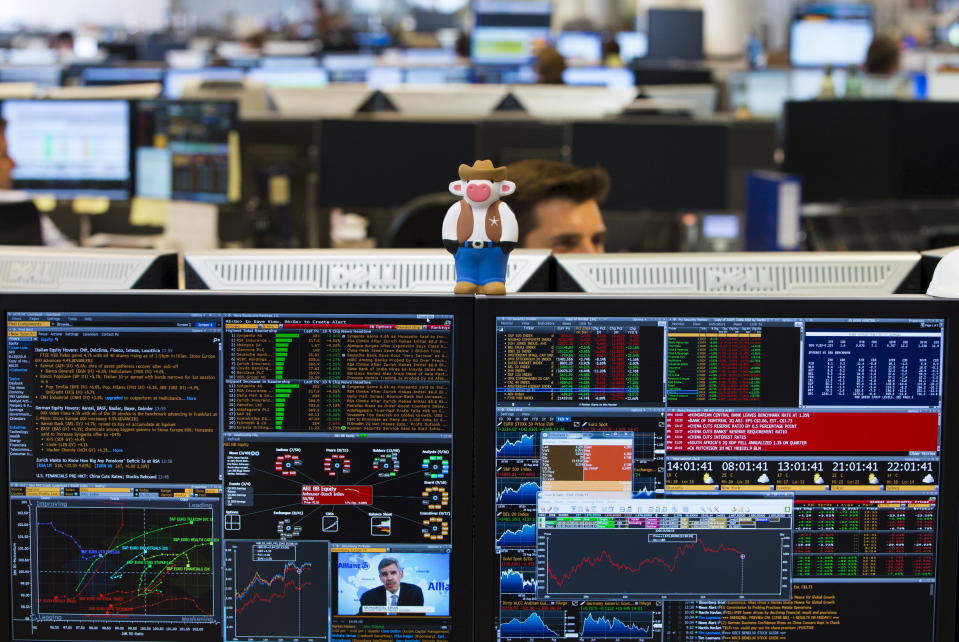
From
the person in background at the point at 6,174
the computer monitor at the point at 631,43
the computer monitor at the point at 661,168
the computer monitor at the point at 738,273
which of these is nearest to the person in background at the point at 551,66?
the computer monitor at the point at 661,168

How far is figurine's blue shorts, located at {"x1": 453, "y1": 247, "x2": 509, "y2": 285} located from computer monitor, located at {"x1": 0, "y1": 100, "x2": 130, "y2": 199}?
11.0 ft

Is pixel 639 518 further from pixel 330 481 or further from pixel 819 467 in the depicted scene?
pixel 330 481

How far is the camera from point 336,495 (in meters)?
1.43

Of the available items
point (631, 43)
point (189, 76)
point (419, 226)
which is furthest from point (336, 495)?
point (631, 43)

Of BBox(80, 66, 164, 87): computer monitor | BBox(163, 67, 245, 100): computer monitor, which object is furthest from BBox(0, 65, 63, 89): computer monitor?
BBox(163, 67, 245, 100): computer monitor

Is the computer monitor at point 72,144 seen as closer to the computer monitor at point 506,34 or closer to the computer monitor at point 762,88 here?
the computer monitor at point 762,88

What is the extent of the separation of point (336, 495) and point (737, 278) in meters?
0.63

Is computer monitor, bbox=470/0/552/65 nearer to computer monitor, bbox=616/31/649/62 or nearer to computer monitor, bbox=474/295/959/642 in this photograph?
computer monitor, bbox=616/31/649/62

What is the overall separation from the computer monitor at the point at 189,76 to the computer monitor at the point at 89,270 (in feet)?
20.8

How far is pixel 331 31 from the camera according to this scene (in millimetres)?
20828

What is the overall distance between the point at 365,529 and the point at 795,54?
10.1m

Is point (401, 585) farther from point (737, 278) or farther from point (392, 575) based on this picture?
point (737, 278)

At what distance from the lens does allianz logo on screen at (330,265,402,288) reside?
68.1 inches

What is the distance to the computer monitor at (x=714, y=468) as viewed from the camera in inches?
55.2
